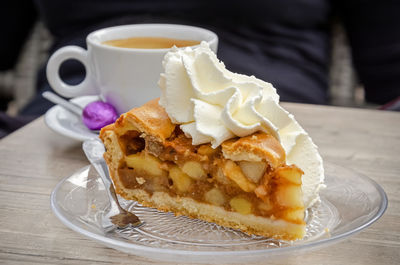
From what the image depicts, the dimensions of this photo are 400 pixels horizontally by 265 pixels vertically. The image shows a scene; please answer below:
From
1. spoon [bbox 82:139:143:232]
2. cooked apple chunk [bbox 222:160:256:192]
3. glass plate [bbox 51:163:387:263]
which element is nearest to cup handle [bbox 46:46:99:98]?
spoon [bbox 82:139:143:232]

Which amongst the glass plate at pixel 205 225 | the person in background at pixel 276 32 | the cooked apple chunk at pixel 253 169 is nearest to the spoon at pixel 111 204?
the glass plate at pixel 205 225

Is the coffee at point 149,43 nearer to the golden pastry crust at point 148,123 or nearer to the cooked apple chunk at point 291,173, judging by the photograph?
the golden pastry crust at point 148,123

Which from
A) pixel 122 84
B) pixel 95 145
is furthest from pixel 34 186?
pixel 122 84

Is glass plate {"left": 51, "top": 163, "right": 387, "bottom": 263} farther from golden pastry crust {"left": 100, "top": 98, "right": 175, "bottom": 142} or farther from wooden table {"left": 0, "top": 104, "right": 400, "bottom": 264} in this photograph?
golden pastry crust {"left": 100, "top": 98, "right": 175, "bottom": 142}

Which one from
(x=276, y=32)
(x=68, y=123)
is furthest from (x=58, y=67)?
(x=276, y=32)

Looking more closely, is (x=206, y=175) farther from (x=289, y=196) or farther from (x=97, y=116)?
(x=97, y=116)

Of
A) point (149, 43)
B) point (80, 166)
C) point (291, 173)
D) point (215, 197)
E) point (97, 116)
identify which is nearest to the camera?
point (291, 173)
